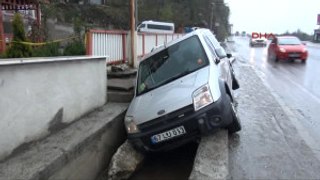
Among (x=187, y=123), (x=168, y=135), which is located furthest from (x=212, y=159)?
(x=168, y=135)

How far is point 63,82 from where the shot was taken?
245 inches

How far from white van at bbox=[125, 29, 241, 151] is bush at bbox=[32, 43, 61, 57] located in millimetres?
2966

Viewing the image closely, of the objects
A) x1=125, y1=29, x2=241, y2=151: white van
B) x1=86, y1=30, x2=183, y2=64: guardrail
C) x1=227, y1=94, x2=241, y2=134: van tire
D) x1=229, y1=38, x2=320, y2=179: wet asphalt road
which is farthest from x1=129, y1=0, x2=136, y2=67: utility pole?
x1=227, y1=94, x2=241, y2=134: van tire

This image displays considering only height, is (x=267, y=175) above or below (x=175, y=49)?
below

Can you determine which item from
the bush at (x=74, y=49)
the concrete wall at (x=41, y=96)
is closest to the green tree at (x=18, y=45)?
the bush at (x=74, y=49)

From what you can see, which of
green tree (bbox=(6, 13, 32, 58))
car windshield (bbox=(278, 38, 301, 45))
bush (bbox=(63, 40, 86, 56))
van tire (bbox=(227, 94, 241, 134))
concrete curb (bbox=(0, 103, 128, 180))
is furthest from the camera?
car windshield (bbox=(278, 38, 301, 45))

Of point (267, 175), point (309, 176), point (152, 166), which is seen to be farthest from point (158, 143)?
point (309, 176)

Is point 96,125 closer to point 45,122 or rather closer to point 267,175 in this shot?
point 45,122

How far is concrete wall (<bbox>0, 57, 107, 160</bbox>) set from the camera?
482cm

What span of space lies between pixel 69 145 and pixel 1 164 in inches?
36.4

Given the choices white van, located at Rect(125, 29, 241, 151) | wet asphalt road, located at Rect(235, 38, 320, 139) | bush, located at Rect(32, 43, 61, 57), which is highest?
bush, located at Rect(32, 43, 61, 57)

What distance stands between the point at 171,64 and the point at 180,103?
1.33 meters

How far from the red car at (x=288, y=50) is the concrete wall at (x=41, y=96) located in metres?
16.9

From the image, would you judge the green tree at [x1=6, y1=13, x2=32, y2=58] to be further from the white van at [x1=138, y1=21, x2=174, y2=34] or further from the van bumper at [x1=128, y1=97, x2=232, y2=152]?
the white van at [x1=138, y1=21, x2=174, y2=34]
